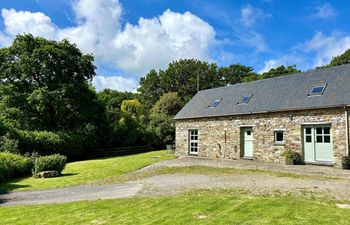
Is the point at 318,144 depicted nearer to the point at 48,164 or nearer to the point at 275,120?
the point at 275,120

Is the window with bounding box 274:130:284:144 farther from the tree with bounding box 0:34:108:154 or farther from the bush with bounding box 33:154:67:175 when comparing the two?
the tree with bounding box 0:34:108:154

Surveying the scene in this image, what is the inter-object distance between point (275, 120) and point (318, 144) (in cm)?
273

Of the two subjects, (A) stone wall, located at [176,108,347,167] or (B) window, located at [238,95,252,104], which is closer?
(A) stone wall, located at [176,108,347,167]

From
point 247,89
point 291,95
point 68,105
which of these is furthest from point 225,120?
point 68,105

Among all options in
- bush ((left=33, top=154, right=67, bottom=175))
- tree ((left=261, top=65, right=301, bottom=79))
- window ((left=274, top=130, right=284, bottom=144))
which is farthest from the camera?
tree ((left=261, top=65, right=301, bottom=79))

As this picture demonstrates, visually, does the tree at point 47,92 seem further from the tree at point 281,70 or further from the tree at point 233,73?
the tree at point 233,73

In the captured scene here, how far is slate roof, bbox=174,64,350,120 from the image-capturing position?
15305mm

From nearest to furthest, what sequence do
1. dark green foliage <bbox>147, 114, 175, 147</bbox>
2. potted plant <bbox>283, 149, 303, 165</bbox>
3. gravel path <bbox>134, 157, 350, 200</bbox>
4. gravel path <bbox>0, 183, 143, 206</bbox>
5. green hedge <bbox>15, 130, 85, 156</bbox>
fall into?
gravel path <bbox>134, 157, 350, 200</bbox> < gravel path <bbox>0, 183, 143, 206</bbox> < potted plant <bbox>283, 149, 303, 165</bbox> < green hedge <bbox>15, 130, 85, 156</bbox> < dark green foliage <bbox>147, 114, 175, 147</bbox>

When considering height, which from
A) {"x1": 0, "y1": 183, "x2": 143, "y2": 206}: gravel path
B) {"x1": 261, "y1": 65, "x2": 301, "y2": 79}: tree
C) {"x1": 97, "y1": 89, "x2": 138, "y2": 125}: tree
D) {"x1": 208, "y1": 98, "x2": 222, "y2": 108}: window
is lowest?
{"x1": 0, "y1": 183, "x2": 143, "y2": 206}: gravel path

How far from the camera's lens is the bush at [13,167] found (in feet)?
49.5

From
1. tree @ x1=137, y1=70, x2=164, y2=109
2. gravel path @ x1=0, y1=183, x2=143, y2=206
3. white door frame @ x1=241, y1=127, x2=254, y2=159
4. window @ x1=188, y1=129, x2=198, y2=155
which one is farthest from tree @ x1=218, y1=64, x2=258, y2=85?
gravel path @ x1=0, y1=183, x2=143, y2=206

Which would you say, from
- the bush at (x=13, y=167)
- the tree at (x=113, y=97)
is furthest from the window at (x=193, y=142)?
the tree at (x=113, y=97)

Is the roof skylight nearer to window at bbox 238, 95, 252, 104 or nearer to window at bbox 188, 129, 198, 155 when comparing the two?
window at bbox 238, 95, 252, 104

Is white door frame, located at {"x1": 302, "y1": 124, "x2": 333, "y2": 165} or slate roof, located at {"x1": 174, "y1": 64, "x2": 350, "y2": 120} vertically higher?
Result: slate roof, located at {"x1": 174, "y1": 64, "x2": 350, "y2": 120}
